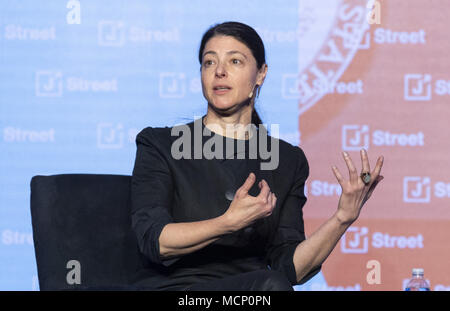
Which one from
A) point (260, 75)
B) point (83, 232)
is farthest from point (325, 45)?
point (83, 232)

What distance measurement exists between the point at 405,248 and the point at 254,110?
53.8 inches

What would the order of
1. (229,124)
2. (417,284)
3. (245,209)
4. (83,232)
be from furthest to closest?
(417,284), (229,124), (83,232), (245,209)

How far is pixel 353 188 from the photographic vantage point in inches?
70.2

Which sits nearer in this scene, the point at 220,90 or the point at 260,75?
the point at 220,90

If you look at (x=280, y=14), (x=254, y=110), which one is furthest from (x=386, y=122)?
(x=254, y=110)

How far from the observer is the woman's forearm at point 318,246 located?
185 cm

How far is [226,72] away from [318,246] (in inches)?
24.4

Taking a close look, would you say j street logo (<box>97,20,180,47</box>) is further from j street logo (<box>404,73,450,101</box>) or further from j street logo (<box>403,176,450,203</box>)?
j street logo (<box>403,176,450,203</box>)

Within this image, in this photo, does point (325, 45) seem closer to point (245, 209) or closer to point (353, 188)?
point (353, 188)

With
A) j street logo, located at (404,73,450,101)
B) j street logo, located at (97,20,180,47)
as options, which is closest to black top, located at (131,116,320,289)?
j street logo, located at (97,20,180,47)

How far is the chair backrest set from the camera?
6.42 feet

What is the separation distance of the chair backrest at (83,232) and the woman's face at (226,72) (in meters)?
0.40

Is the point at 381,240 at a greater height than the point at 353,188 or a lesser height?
lesser
